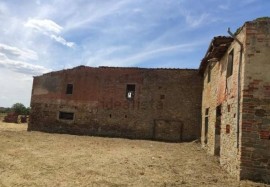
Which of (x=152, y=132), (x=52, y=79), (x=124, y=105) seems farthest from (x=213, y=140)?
(x=52, y=79)

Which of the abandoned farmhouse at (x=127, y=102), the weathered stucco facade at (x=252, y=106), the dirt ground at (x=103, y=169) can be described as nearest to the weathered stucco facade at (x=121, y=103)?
the abandoned farmhouse at (x=127, y=102)

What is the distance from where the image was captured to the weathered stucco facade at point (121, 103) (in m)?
20.7

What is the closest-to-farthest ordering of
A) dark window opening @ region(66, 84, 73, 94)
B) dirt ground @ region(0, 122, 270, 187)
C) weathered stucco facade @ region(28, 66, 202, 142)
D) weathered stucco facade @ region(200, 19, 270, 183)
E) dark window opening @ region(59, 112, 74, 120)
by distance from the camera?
1. dirt ground @ region(0, 122, 270, 187)
2. weathered stucco facade @ region(200, 19, 270, 183)
3. weathered stucco facade @ region(28, 66, 202, 142)
4. dark window opening @ region(59, 112, 74, 120)
5. dark window opening @ region(66, 84, 73, 94)

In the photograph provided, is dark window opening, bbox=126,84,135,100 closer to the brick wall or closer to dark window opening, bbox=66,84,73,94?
dark window opening, bbox=66,84,73,94

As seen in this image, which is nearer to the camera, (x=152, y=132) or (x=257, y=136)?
(x=257, y=136)

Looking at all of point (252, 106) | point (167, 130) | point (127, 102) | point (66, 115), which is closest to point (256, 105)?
point (252, 106)

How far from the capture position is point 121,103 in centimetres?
2169

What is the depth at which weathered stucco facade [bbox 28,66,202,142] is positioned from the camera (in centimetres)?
2069

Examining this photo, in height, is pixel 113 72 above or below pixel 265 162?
above

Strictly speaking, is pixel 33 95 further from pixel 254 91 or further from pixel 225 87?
pixel 254 91

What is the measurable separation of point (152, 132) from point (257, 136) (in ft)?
43.0

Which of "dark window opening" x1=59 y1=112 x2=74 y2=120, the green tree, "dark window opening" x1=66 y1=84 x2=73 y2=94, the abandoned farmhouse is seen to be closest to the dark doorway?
the abandoned farmhouse

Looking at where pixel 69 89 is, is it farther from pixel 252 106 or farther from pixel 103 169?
pixel 252 106

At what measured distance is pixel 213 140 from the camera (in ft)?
41.9
